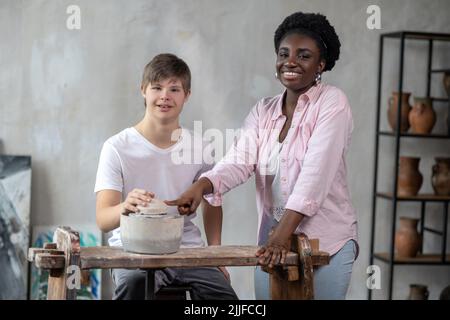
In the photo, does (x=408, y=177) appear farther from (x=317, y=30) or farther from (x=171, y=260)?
(x=171, y=260)

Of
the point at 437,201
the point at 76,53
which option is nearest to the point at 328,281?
the point at 76,53

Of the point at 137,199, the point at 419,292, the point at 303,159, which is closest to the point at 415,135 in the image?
the point at 419,292

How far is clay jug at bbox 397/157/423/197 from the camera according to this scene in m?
3.52

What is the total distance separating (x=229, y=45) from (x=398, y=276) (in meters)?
1.38

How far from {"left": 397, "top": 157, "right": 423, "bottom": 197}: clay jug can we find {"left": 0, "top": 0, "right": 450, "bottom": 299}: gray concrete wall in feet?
0.93

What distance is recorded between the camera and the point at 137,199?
189 cm

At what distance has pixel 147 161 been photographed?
Answer: 2.27 metres

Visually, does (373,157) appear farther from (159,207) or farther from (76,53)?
(159,207)

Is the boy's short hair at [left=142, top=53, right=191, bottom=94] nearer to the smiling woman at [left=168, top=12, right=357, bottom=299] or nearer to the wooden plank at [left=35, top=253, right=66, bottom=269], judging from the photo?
the smiling woman at [left=168, top=12, right=357, bottom=299]

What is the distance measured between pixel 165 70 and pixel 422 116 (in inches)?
64.3

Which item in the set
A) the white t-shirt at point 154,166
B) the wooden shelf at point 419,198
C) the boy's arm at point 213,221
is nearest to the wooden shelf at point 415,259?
the wooden shelf at point 419,198

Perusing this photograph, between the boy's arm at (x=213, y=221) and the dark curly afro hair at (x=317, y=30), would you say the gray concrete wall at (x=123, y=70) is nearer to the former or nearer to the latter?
the boy's arm at (x=213, y=221)

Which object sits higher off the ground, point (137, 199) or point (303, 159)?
point (303, 159)

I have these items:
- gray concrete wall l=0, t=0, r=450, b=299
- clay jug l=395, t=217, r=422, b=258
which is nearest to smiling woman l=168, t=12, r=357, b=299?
gray concrete wall l=0, t=0, r=450, b=299
